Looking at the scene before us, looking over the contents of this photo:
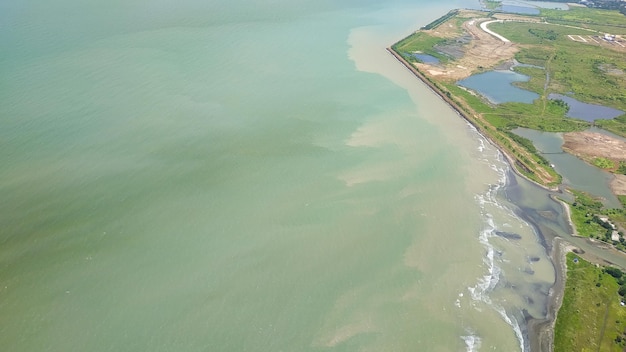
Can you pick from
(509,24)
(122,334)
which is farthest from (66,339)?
(509,24)

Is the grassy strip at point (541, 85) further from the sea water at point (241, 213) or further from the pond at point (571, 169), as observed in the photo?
the sea water at point (241, 213)

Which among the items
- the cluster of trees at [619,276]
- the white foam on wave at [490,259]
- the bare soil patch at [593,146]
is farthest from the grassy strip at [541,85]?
the cluster of trees at [619,276]

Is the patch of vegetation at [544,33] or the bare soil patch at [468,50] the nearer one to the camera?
the bare soil patch at [468,50]

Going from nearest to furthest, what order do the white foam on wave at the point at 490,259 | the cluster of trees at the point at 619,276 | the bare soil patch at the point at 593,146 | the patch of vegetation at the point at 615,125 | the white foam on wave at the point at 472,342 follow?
1. the white foam on wave at the point at 472,342
2. the white foam on wave at the point at 490,259
3. the cluster of trees at the point at 619,276
4. the bare soil patch at the point at 593,146
5. the patch of vegetation at the point at 615,125

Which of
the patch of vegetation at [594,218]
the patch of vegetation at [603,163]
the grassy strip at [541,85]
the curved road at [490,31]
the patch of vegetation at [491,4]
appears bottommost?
the patch of vegetation at [594,218]

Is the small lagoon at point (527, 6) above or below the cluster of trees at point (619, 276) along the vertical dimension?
above

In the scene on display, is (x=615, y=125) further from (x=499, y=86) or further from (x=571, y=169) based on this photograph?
(x=499, y=86)

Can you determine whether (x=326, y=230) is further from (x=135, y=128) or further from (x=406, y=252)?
(x=135, y=128)

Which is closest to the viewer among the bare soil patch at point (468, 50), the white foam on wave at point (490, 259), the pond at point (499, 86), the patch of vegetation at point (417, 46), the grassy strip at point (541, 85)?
the white foam on wave at point (490, 259)

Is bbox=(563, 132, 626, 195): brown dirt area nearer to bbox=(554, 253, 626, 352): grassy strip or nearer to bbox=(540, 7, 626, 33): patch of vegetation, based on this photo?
bbox=(554, 253, 626, 352): grassy strip
